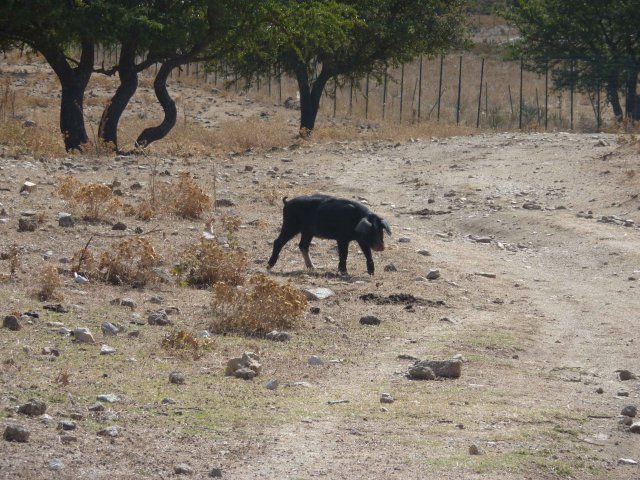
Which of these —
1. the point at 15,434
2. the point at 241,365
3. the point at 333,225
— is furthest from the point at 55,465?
the point at 333,225

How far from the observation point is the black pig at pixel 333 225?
13625 mm

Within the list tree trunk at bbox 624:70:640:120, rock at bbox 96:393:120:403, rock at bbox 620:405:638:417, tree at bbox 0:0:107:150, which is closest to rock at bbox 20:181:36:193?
tree at bbox 0:0:107:150

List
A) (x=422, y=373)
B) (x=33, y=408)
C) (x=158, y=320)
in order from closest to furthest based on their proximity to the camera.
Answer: (x=33, y=408)
(x=422, y=373)
(x=158, y=320)

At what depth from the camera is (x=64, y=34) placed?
23953 mm

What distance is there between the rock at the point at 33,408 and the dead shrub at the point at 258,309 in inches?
127

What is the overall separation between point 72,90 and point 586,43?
68.1ft

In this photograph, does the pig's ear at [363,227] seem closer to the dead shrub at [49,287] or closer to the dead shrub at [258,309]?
the dead shrub at [258,309]

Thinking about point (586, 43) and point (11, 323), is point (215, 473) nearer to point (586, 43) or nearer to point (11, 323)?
point (11, 323)

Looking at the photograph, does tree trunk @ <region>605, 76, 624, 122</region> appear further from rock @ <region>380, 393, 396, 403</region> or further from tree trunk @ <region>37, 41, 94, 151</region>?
rock @ <region>380, 393, 396, 403</region>

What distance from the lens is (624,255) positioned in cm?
1559

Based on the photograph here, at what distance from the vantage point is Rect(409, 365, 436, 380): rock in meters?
8.69

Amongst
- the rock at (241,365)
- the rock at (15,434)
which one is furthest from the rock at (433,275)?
the rock at (15,434)

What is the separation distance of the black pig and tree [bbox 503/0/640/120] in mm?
24415

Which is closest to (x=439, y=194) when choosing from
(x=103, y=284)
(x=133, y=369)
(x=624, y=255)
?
(x=624, y=255)
